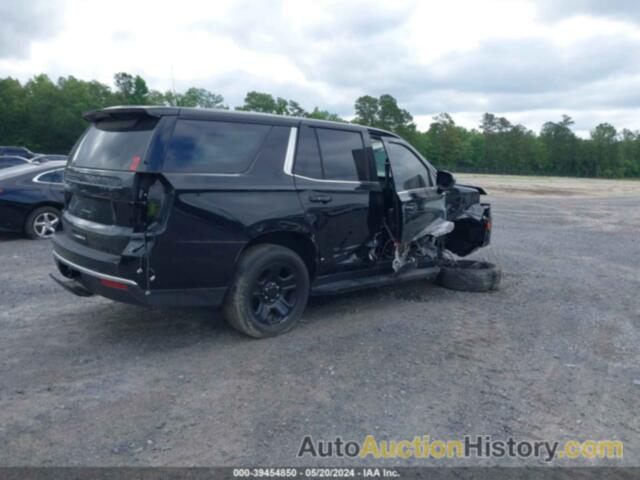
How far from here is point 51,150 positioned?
2726 inches

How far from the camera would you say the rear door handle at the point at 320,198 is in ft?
17.0

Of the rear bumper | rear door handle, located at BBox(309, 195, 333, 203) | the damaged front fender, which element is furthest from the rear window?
the damaged front fender

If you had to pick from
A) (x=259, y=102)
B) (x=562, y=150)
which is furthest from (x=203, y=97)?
(x=562, y=150)

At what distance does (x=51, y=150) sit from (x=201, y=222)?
73883mm

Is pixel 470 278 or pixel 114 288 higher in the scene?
pixel 114 288

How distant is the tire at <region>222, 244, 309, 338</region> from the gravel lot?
0.56 ft

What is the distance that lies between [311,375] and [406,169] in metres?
3.02

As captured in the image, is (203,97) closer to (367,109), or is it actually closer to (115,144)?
(367,109)

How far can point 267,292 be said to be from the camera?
5023 millimetres

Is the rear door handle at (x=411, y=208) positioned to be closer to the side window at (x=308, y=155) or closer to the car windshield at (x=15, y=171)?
the side window at (x=308, y=155)

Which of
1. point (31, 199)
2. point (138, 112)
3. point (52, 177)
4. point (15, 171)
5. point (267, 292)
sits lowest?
point (267, 292)

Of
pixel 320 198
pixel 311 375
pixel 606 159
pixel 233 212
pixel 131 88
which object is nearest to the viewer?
pixel 311 375

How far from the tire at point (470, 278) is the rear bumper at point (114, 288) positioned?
3.44m

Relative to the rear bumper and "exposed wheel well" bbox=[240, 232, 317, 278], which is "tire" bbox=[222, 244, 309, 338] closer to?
"exposed wheel well" bbox=[240, 232, 317, 278]
